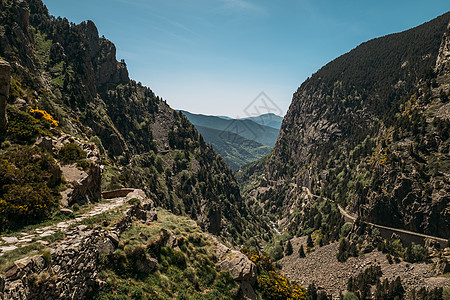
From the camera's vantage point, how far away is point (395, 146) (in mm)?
90688

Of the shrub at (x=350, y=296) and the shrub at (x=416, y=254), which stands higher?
the shrub at (x=416, y=254)

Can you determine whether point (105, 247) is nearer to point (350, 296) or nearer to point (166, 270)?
point (166, 270)

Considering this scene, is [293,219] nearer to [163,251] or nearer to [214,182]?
[214,182]

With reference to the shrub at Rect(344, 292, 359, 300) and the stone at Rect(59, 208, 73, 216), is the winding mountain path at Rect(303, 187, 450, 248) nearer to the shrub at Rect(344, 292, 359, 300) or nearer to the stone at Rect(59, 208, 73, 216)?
the shrub at Rect(344, 292, 359, 300)

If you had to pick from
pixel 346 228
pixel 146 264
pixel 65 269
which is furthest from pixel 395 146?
pixel 65 269

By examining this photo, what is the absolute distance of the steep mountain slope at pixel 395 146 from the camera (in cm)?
7506

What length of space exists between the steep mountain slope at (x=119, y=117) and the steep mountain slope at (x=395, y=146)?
210ft

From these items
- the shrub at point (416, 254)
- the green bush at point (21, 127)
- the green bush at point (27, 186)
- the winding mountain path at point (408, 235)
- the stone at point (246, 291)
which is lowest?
the shrub at point (416, 254)

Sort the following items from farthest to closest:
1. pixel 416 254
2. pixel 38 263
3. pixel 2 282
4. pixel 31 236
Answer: pixel 416 254, pixel 31 236, pixel 38 263, pixel 2 282

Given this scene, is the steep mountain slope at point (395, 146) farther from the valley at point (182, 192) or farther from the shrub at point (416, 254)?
the shrub at point (416, 254)

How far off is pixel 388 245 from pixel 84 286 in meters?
93.1

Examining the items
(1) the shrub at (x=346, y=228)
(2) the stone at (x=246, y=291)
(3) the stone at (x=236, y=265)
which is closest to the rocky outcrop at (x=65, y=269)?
(3) the stone at (x=236, y=265)

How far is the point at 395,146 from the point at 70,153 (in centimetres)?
10884

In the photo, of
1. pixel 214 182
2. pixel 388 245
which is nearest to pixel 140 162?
pixel 214 182
